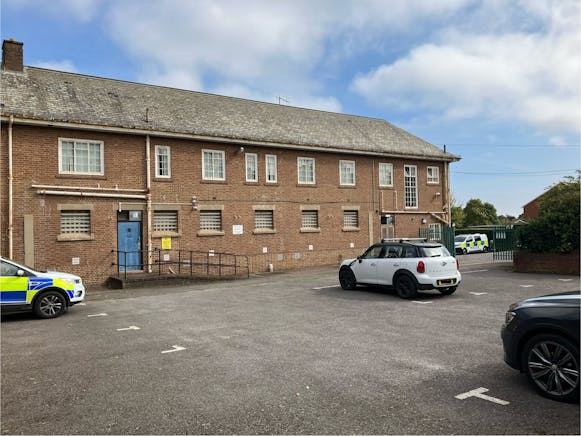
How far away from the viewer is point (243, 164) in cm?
2256

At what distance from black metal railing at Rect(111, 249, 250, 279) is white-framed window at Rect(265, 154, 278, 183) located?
14.1 ft

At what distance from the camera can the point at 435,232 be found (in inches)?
1156

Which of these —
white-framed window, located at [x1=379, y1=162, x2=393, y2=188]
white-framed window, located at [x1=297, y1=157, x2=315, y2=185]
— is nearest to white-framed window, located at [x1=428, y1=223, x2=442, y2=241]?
white-framed window, located at [x1=379, y1=162, x2=393, y2=188]

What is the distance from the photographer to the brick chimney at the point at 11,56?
19.9 meters

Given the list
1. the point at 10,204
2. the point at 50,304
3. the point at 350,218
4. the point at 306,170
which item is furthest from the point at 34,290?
the point at 350,218

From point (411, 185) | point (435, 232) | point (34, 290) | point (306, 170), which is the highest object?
point (306, 170)

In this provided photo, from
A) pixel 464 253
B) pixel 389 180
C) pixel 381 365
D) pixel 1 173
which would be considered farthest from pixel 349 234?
pixel 381 365

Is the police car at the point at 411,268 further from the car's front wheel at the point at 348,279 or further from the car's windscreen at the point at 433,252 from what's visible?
the car's front wheel at the point at 348,279

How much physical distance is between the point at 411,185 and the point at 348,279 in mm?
16043

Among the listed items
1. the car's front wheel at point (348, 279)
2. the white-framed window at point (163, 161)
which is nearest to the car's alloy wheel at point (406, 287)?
the car's front wheel at point (348, 279)

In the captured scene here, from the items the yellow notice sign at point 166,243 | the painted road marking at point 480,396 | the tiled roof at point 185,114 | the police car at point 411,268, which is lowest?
the painted road marking at point 480,396

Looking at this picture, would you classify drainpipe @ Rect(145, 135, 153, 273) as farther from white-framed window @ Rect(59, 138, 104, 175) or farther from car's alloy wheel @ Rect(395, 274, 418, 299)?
car's alloy wheel @ Rect(395, 274, 418, 299)

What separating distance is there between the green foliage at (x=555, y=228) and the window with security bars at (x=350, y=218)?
930cm

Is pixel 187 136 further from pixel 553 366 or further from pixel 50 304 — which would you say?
pixel 553 366
